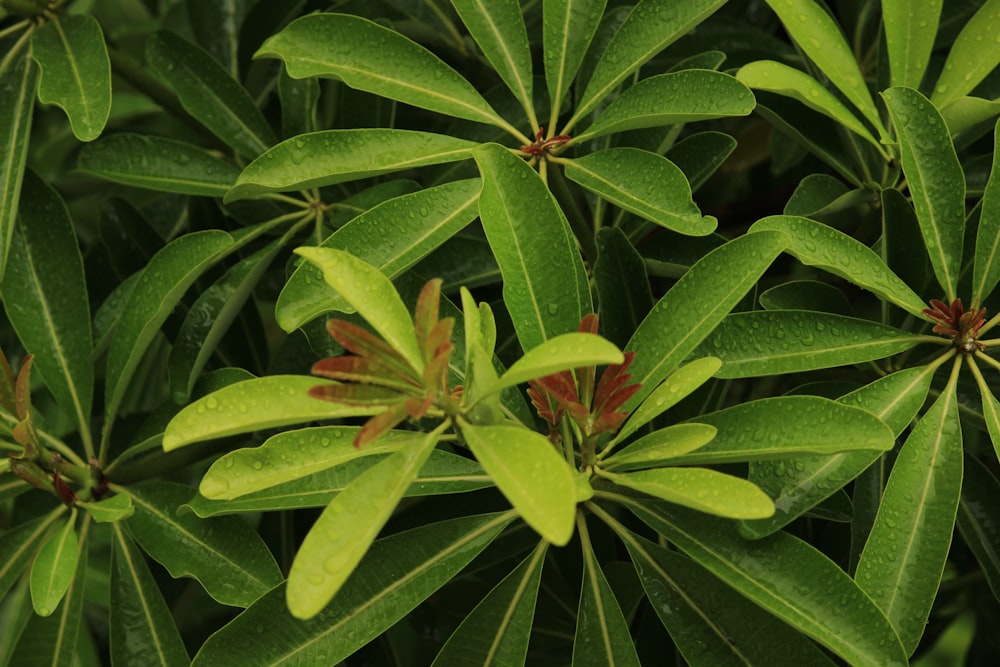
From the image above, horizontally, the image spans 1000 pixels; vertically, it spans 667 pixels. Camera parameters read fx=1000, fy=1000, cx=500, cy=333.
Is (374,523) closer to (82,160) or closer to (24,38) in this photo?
(82,160)

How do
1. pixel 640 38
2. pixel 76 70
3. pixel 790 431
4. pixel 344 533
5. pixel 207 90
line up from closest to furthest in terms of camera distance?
pixel 344 533 < pixel 790 431 < pixel 640 38 < pixel 76 70 < pixel 207 90

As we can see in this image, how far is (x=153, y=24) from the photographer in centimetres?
199

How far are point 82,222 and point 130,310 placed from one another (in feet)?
3.72

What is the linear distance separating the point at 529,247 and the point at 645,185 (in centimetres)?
16

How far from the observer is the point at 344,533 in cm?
71

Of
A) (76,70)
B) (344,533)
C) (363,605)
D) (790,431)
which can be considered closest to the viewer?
(344,533)

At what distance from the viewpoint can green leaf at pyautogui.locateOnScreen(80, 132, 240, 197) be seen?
1.26 meters

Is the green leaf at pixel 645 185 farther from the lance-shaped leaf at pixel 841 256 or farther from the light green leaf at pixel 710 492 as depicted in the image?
the light green leaf at pixel 710 492

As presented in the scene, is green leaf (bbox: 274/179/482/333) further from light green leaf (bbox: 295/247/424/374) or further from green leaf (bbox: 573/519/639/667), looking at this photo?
green leaf (bbox: 573/519/639/667)

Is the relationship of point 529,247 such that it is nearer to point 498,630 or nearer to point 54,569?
point 498,630

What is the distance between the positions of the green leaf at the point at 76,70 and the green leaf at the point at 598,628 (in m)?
0.72

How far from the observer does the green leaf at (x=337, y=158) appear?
Result: 1.01 m

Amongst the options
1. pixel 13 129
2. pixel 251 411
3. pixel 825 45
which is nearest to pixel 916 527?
pixel 825 45

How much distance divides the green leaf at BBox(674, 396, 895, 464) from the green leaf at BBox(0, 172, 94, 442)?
784mm
